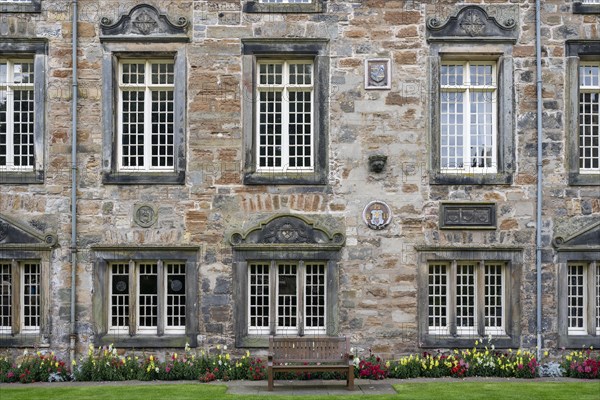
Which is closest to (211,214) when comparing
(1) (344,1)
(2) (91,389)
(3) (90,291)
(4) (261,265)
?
(4) (261,265)

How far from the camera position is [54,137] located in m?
16.1

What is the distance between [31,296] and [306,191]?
5.94 metres

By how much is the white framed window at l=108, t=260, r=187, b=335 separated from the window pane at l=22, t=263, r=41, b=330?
1463 mm

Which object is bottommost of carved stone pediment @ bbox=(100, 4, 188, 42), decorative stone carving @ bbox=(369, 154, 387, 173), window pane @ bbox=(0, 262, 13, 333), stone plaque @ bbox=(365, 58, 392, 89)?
window pane @ bbox=(0, 262, 13, 333)

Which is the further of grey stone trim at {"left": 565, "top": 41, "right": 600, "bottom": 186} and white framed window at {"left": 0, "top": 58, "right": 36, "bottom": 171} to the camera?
white framed window at {"left": 0, "top": 58, "right": 36, "bottom": 171}

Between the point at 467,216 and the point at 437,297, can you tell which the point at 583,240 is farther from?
the point at 437,297

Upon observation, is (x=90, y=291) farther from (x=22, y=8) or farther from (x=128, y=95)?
(x=22, y=8)

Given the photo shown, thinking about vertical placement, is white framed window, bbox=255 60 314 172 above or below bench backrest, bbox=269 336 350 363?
above

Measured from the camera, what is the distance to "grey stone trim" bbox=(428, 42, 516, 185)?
52.9 ft

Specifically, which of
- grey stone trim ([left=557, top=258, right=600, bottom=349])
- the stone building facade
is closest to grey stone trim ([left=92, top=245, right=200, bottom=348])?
the stone building facade

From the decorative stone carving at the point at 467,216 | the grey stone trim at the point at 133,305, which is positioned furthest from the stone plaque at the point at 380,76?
the grey stone trim at the point at 133,305

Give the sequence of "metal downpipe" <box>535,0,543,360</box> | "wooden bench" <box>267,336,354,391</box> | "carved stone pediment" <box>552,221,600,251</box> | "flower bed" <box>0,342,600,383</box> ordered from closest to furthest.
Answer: "wooden bench" <box>267,336,354,391</box>, "flower bed" <box>0,342,600,383</box>, "metal downpipe" <box>535,0,543,360</box>, "carved stone pediment" <box>552,221,600,251</box>

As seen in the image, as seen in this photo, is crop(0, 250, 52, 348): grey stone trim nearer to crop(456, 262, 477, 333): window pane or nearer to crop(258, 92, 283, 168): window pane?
crop(258, 92, 283, 168): window pane

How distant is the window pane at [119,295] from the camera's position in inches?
637
